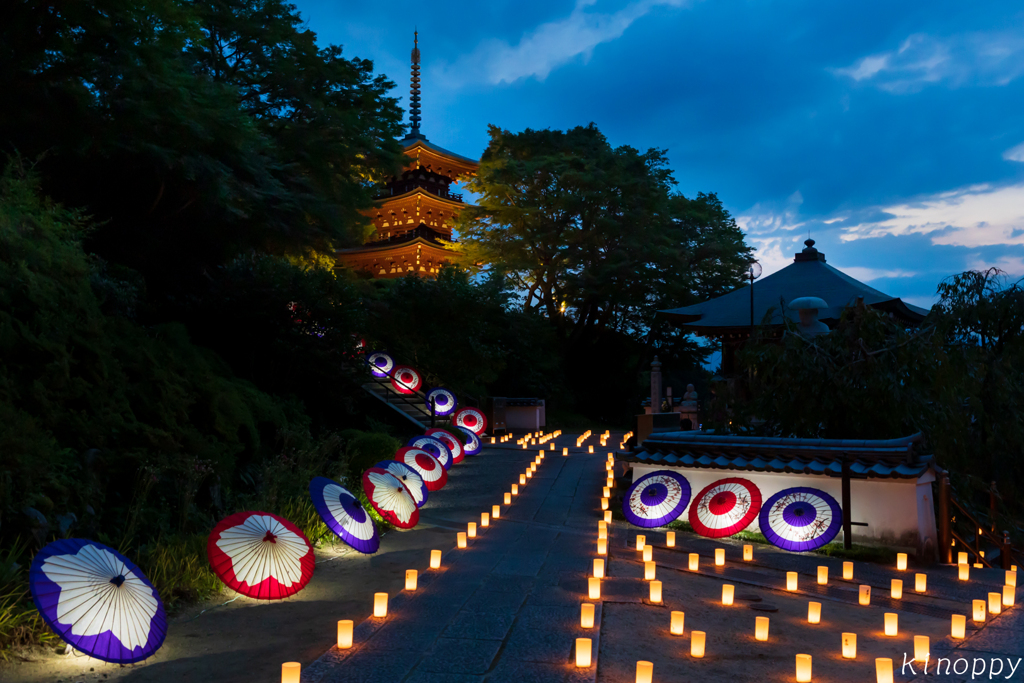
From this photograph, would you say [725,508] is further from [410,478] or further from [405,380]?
[405,380]

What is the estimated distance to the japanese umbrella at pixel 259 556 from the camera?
5.00 m

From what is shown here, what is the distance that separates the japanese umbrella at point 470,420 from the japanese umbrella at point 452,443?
3029 mm

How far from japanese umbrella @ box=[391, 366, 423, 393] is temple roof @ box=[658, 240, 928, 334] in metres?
8.46

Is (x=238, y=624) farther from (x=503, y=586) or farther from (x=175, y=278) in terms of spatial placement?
(x=175, y=278)

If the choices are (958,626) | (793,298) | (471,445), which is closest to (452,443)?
(471,445)

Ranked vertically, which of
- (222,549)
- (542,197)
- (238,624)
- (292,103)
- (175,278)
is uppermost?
(542,197)

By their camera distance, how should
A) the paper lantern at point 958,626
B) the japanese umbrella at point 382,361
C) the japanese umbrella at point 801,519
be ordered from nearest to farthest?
the paper lantern at point 958,626, the japanese umbrella at point 801,519, the japanese umbrella at point 382,361

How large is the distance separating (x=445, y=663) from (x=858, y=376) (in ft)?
28.2

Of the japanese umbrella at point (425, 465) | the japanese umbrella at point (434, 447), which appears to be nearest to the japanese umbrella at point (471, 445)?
the japanese umbrella at point (434, 447)

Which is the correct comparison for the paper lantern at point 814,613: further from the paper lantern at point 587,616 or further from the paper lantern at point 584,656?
the paper lantern at point 584,656

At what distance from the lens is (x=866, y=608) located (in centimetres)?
560

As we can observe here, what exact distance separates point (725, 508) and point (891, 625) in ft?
10.3

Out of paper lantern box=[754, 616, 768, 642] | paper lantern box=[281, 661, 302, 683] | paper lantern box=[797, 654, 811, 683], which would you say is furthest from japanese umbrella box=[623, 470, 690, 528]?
paper lantern box=[281, 661, 302, 683]

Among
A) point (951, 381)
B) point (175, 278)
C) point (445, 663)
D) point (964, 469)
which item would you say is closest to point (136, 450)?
point (445, 663)
